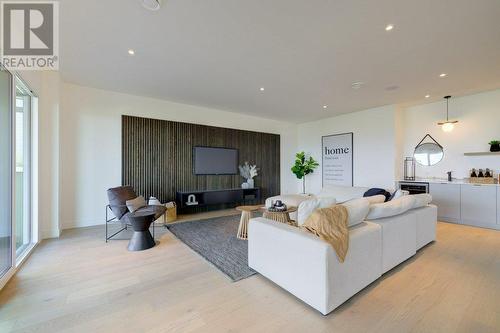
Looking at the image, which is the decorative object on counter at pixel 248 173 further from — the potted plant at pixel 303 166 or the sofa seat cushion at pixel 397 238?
the sofa seat cushion at pixel 397 238

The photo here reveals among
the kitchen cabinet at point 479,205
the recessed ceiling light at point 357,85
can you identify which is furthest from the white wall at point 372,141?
the recessed ceiling light at point 357,85

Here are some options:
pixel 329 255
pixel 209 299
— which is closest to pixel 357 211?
pixel 329 255

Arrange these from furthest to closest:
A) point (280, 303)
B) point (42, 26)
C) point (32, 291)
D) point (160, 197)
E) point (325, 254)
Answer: point (160, 197) → point (42, 26) → point (32, 291) → point (280, 303) → point (325, 254)

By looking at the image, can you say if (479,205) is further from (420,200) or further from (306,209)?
(306,209)

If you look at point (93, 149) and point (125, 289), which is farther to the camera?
point (93, 149)

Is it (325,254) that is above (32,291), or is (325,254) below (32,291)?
above

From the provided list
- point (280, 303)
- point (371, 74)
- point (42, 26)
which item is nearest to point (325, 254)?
point (280, 303)

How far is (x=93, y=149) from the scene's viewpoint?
436 centimetres

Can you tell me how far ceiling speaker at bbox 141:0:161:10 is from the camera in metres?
1.98

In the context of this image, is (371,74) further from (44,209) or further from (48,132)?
(44,209)

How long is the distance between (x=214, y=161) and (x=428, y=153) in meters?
5.31

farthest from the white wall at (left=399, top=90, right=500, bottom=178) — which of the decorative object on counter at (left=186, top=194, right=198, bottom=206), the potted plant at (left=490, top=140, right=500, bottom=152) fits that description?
the decorative object on counter at (left=186, top=194, right=198, bottom=206)

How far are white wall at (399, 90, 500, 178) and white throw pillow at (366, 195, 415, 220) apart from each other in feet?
10.5

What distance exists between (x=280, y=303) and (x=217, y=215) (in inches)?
138
